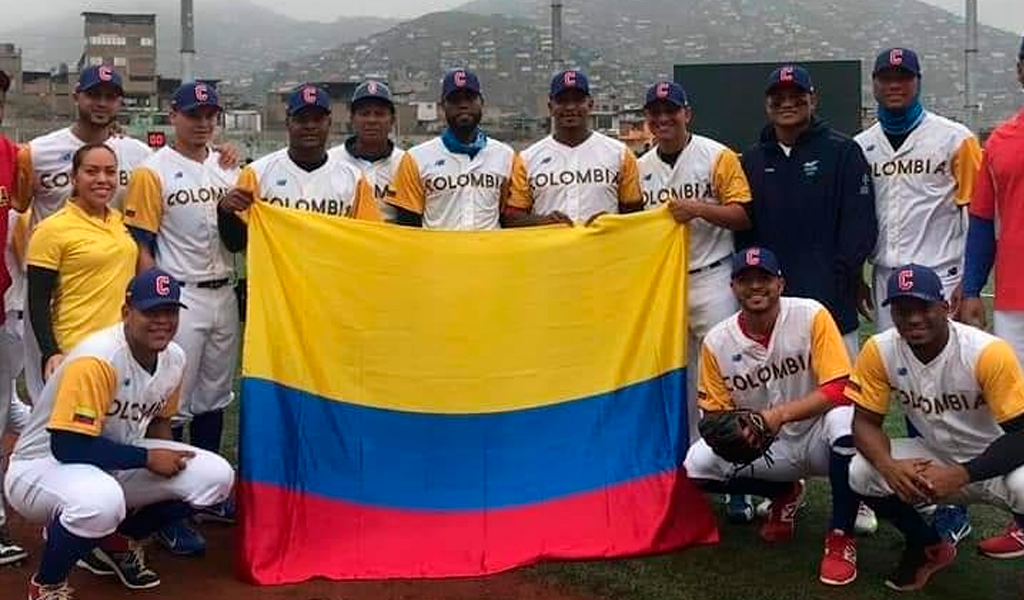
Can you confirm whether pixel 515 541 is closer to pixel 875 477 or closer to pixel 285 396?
pixel 285 396

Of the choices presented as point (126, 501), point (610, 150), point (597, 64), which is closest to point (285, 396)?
point (126, 501)

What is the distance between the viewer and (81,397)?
4.61 meters

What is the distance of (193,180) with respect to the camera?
230 inches

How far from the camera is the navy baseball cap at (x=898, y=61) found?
224 inches

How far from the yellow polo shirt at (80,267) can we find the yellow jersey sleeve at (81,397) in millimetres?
623

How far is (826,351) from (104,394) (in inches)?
125

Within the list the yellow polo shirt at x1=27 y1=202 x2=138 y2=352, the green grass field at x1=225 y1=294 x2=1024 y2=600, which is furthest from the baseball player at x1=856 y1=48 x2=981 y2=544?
the yellow polo shirt at x1=27 y1=202 x2=138 y2=352

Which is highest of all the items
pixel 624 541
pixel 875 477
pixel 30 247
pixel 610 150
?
pixel 610 150

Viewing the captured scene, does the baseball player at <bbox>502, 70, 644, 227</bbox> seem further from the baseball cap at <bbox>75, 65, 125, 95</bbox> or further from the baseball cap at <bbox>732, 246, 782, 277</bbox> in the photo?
the baseball cap at <bbox>75, 65, 125, 95</bbox>

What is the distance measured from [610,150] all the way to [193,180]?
222cm

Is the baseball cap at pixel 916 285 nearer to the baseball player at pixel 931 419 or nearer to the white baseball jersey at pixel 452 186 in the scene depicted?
the baseball player at pixel 931 419

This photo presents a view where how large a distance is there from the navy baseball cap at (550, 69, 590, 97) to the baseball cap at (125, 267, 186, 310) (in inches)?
96.9

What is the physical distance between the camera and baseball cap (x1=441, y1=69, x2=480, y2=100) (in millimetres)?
6234

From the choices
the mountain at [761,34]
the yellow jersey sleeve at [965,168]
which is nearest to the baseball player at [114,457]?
the yellow jersey sleeve at [965,168]
